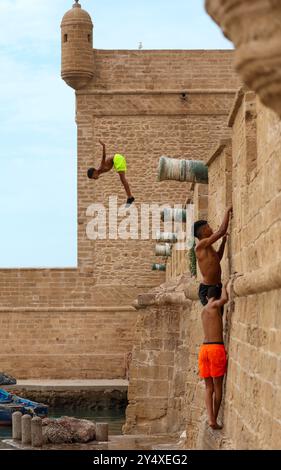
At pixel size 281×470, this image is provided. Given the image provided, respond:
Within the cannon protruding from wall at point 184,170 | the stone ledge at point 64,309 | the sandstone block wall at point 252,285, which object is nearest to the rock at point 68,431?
the cannon protruding from wall at point 184,170

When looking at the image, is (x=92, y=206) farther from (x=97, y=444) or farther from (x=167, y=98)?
(x=97, y=444)

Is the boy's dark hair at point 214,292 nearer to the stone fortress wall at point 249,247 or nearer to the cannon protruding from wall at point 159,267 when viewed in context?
the stone fortress wall at point 249,247

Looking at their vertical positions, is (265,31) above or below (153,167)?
below

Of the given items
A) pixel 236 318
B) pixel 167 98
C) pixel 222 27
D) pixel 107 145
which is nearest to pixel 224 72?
pixel 167 98

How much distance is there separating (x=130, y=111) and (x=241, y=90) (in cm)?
2162

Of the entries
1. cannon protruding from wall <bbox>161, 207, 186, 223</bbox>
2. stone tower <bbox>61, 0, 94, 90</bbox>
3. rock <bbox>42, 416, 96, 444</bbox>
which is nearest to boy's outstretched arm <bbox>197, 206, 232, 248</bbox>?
rock <bbox>42, 416, 96, 444</bbox>

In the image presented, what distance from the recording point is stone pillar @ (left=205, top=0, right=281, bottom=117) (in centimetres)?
218

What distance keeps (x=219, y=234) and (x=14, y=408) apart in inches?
553

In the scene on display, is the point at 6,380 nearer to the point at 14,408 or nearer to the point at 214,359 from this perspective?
the point at 14,408

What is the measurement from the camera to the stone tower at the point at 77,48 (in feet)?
89.8

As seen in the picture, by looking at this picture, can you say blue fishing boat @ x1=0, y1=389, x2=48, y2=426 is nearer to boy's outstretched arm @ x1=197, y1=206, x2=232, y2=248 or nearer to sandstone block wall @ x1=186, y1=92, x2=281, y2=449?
sandstone block wall @ x1=186, y1=92, x2=281, y2=449
